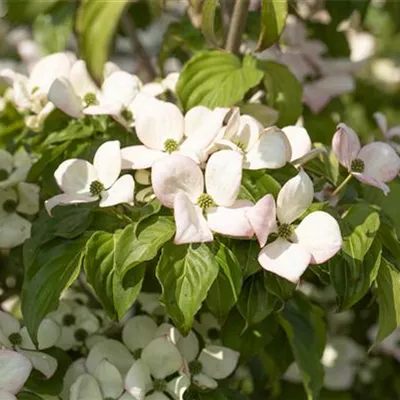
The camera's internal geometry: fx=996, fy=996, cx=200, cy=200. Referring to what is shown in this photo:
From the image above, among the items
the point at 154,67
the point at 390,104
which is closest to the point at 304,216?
the point at 154,67

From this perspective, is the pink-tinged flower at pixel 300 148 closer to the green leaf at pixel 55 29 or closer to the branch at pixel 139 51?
the branch at pixel 139 51

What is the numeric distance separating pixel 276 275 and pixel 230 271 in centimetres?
7

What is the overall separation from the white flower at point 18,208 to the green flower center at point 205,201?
28cm

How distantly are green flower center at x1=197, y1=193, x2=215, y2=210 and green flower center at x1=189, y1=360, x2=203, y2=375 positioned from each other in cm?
24

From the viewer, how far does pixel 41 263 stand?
118cm

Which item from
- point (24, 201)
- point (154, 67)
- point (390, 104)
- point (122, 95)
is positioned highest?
point (122, 95)

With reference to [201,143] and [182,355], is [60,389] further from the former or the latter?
[201,143]

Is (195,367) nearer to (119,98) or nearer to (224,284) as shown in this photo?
(224,284)

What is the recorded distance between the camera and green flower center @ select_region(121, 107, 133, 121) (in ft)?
4.44

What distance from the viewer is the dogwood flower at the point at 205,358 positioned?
128 centimetres

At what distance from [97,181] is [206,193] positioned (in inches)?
5.7

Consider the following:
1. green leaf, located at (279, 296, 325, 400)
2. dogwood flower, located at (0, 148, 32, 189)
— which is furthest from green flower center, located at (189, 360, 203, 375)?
dogwood flower, located at (0, 148, 32, 189)

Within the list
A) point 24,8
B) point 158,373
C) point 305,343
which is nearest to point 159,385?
point 158,373

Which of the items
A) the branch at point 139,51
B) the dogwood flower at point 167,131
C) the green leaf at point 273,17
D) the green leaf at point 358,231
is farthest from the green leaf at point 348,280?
the branch at point 139,51
